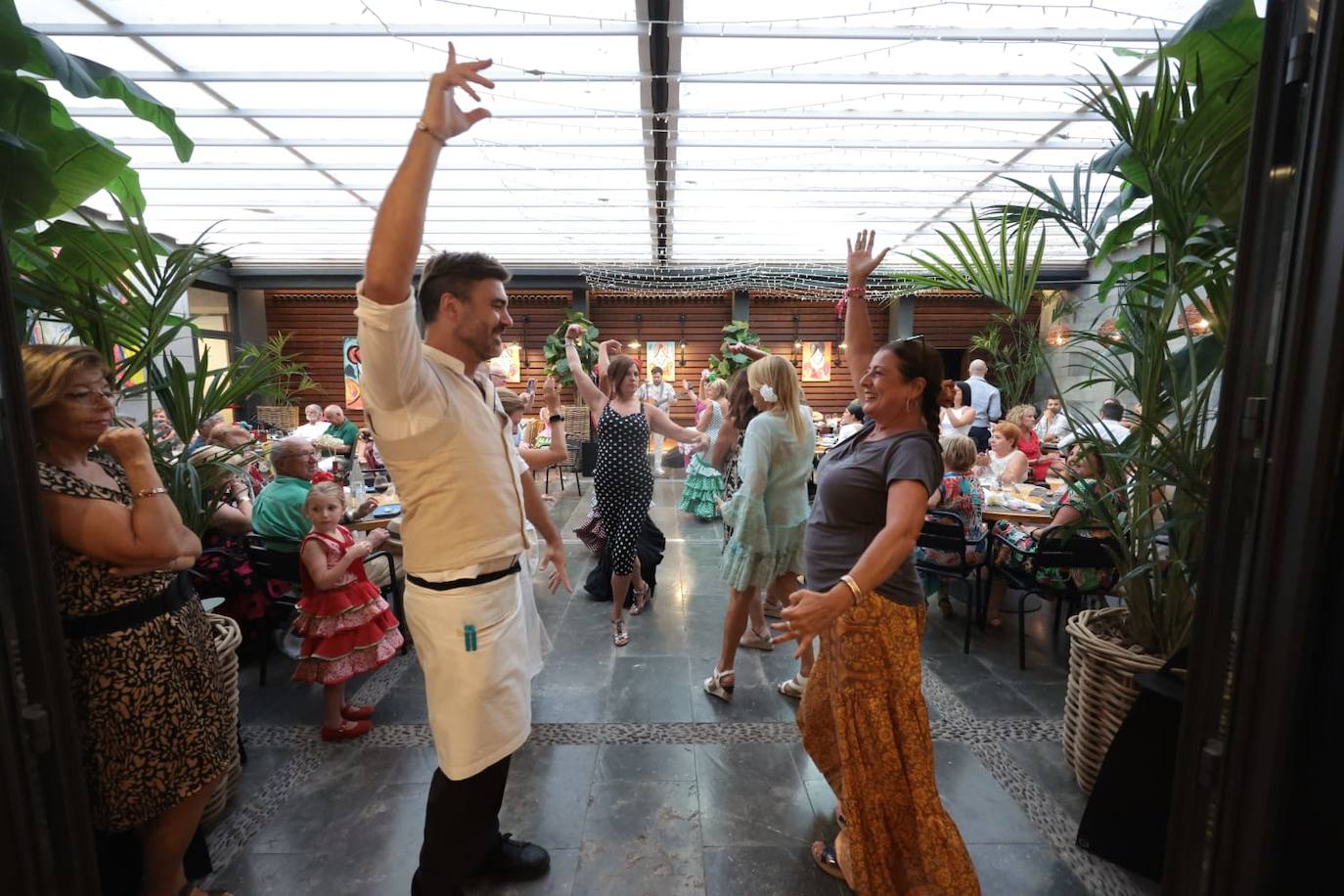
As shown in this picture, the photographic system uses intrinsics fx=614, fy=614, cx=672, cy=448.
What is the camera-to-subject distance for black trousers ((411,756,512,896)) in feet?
5.30

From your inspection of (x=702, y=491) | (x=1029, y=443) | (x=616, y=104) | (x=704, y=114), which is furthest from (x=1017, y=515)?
(x=616, y=104)

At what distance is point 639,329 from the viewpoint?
519 inches

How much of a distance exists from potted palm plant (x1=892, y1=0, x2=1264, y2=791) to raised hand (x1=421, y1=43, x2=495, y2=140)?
5.10ft

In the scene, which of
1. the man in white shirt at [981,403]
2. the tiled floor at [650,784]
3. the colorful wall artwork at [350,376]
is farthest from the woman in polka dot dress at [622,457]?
the colorful wall artwork at [350,376]

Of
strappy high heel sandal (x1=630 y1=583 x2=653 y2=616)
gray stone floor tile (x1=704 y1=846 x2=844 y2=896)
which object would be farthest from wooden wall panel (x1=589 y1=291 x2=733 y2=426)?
gray stone floor tile (x1=704 y1=846 x2=844 y2=896)

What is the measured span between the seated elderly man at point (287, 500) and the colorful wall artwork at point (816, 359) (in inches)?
440

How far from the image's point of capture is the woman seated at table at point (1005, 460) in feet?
15.4

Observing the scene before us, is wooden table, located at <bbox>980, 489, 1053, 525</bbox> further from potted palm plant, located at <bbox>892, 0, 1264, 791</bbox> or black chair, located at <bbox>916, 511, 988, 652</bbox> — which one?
potted palm plant, located at <bbox>892, 0, 1264, 791</bbox>

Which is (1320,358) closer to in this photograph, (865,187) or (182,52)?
(182,52)

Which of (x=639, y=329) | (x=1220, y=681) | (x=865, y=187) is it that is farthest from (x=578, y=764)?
(x=639, y=329)

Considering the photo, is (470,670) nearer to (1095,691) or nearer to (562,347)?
(1095,691)

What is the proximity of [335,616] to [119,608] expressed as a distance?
1.26 metres

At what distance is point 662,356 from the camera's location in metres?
13.2

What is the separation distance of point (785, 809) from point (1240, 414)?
1.90 metres
